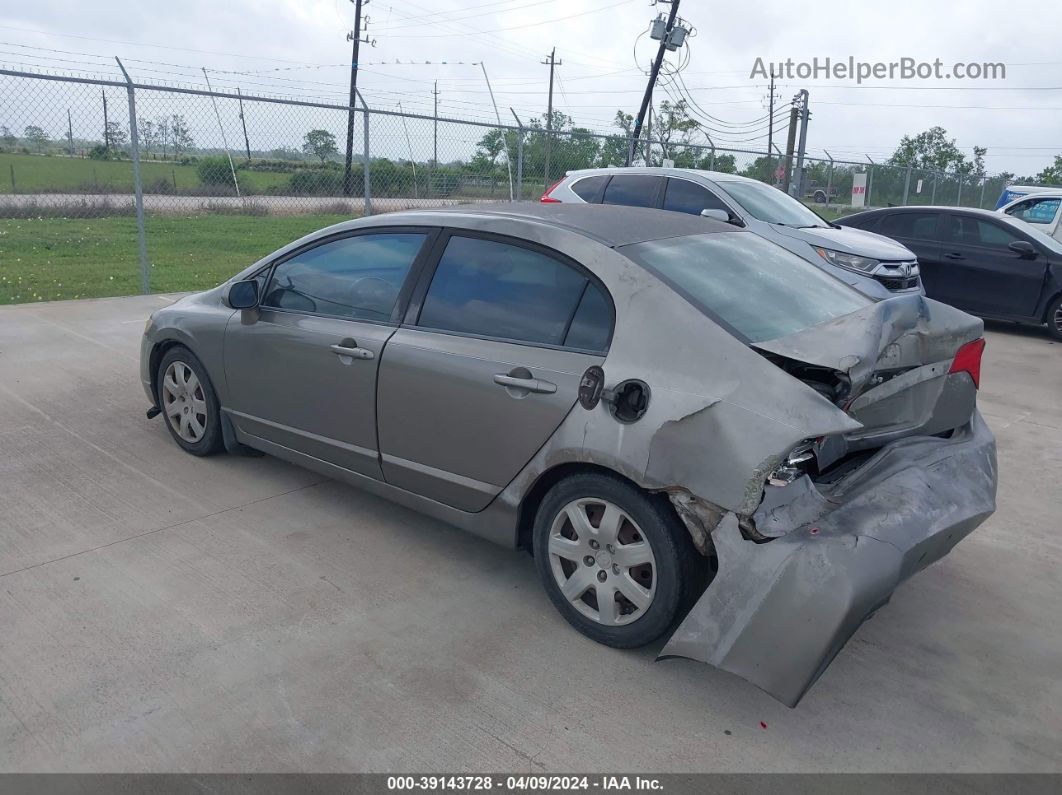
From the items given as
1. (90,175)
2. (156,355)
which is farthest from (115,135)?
(156,355)

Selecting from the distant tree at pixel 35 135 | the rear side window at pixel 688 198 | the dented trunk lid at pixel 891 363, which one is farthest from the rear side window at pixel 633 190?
the distant tree at pixel 35 135

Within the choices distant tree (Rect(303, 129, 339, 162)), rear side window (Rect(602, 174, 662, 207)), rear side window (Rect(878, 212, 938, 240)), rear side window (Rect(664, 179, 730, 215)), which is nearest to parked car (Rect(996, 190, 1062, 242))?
rear side window (Rect(878, 212, 938, 240))

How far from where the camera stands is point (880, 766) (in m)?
2.65

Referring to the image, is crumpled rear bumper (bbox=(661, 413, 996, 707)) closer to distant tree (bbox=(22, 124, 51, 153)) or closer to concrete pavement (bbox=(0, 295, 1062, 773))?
concrete pavement (bbox=(0, 295, 1062, 773))

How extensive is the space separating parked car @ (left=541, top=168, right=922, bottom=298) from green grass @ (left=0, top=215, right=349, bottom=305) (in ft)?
17.5

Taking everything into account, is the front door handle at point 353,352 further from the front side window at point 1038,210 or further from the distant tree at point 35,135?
the front side window at point 1038,210

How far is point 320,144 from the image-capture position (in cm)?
1315

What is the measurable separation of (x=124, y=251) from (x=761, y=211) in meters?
10.4

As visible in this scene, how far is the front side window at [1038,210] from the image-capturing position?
1411cm

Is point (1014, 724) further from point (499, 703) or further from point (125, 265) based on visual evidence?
point (125, 265)

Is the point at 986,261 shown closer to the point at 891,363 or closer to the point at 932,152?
the point at 891,363

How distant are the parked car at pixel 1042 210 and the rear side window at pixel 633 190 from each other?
7.85 m

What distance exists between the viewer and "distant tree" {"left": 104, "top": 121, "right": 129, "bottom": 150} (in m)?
10.4
